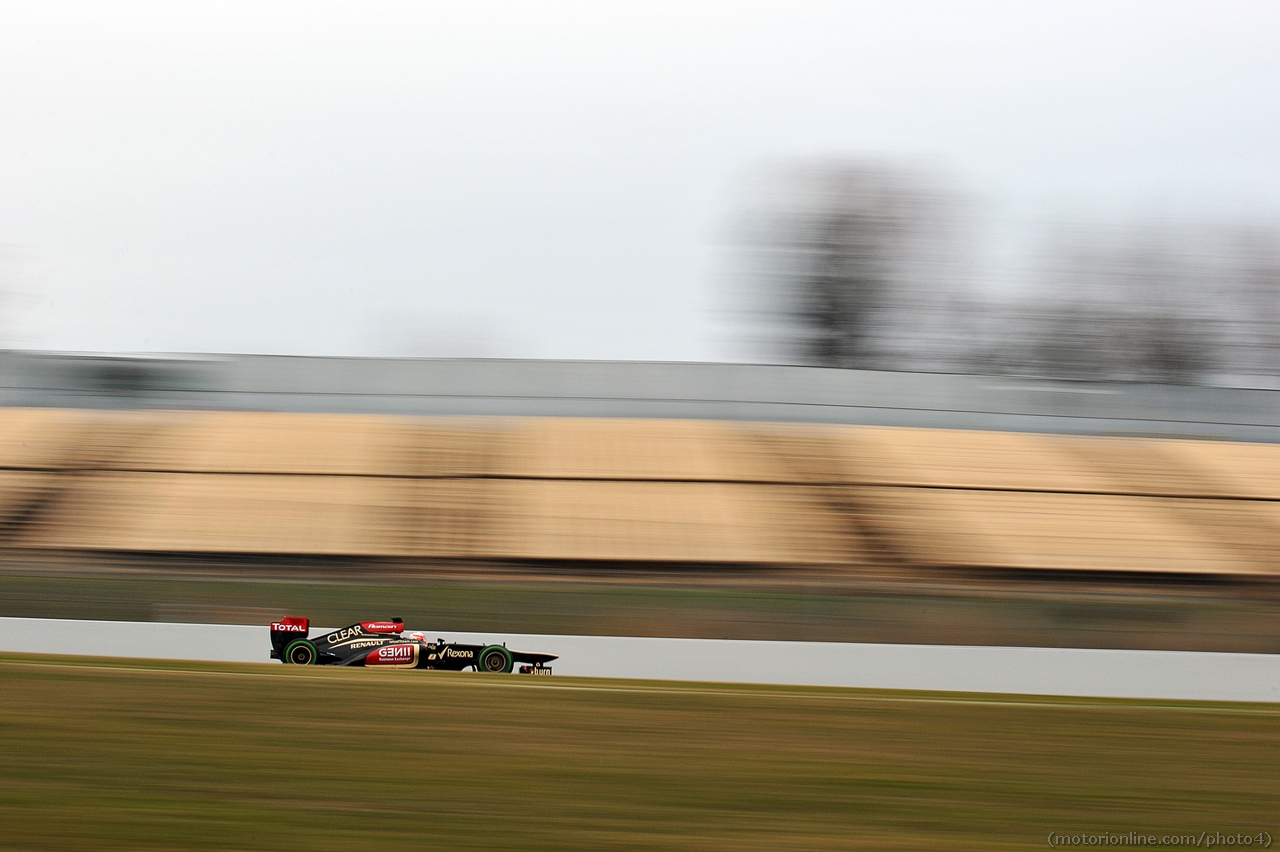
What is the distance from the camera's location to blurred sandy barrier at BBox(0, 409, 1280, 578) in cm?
1248

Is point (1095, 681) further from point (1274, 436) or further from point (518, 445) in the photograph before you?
point (1274, 436)

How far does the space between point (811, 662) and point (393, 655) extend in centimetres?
371

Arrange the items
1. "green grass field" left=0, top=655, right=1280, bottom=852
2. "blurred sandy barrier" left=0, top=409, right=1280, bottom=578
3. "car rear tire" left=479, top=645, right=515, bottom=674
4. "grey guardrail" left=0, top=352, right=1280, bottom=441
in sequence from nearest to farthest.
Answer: "green grass field" left=0, top=655, right=1280, bottom=852 → "car rear tire" left=479, top=645, right=515, bottom=674 → "blurred sandy barrier" left=0, top=409, right=1280, bottom=578 → "grey guardrail" left=0, top=352, right=1280, bottom=441

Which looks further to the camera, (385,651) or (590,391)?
(590,391)

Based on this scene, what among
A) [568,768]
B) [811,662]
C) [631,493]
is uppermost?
[568,768]

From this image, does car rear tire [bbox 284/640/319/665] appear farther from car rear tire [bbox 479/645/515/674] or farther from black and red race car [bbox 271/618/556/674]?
car rear tire [bbox 479/645/515/674]

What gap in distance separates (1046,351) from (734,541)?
18.9 meters

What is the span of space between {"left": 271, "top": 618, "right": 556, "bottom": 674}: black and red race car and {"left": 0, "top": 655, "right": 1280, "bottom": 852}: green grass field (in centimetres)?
194

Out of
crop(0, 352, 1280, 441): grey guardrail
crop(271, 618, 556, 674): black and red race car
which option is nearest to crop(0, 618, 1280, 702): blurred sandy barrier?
crop(271, 618, 556, 674): black and red race car

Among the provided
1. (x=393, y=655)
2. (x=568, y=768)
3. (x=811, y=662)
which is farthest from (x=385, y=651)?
(x=568, y=768)

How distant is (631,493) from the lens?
13.8 m

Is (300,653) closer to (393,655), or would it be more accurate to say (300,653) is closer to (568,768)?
(393,655)

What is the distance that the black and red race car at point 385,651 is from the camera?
28.1 feet

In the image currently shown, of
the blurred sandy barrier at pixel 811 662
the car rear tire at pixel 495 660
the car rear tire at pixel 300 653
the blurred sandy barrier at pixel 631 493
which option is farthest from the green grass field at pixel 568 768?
the blurred sandy barrier at pixel 631 493
